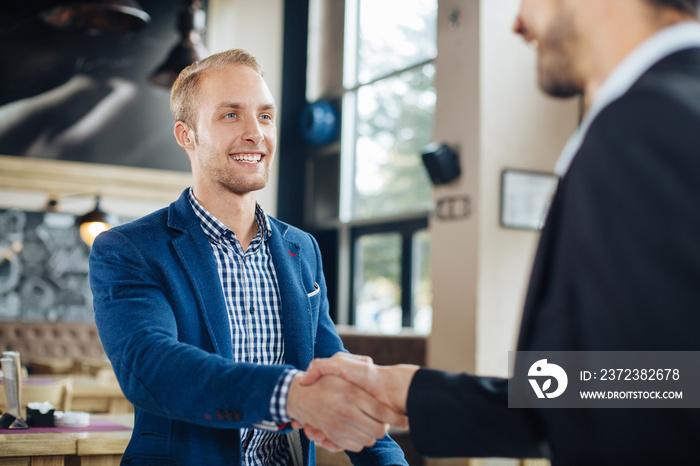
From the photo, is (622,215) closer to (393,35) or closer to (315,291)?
(315,291)

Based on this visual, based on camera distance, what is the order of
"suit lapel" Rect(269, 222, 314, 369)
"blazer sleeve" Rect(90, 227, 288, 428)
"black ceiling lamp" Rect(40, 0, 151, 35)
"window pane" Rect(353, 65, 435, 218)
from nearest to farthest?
"blazer sleeve" Rect(90, 227, 288, 428)
"suit lapel" Rect(269, 222, 314, 369)
"black ceiling lamp" Rect(40, 0, 151, 35)
"window pane" Rect(353, 65, 435, 218)

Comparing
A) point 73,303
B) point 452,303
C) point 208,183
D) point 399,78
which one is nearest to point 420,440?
point 208,183

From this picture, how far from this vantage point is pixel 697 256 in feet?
2.36

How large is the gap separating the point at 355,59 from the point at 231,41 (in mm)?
1630

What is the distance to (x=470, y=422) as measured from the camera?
1006mm

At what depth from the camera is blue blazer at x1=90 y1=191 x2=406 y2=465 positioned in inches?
48.3

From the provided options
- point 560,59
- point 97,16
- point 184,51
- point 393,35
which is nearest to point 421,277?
point 393,35

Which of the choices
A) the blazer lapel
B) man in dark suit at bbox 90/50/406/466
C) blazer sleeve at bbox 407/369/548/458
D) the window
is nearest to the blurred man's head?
blazer sleeve at bbox 407/369/548/458

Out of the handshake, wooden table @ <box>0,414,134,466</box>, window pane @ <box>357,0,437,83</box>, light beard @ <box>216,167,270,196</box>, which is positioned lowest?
wooden table @ <box>0,414,134,466</box>

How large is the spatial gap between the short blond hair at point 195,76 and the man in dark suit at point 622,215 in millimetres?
945

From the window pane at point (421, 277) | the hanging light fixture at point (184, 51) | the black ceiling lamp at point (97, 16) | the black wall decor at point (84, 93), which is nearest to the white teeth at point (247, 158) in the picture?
the black ceiling lamp at point (97, 16)

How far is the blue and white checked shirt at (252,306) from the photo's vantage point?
1.50m

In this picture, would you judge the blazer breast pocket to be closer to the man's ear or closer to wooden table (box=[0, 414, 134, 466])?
the man's ear

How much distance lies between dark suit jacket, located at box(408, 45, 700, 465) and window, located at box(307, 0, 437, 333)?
5.72m
